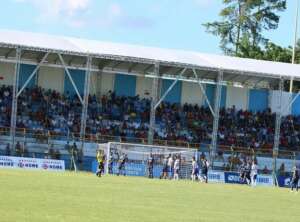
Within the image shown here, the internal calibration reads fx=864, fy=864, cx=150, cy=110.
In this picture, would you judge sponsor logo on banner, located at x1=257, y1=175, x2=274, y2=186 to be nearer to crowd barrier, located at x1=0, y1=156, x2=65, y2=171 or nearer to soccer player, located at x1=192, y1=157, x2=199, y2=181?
soccer player, located at x1=192, y1=157, x2=199, y2=181

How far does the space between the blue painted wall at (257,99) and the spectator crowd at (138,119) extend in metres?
0.90

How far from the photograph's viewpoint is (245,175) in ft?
170

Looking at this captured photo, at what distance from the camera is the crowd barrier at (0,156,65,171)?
153 ft

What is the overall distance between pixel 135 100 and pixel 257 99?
10.2 meters

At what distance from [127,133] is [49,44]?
27.1 feet

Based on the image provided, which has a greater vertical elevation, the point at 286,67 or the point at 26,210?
the point at 286,67

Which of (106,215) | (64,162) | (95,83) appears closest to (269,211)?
(106,215)

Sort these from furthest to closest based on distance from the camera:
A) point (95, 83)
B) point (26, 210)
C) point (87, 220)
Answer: point (95, 83)
point (26, 210)
point (87, 220)

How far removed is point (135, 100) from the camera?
58.3m

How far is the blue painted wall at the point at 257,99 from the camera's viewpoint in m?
63.1

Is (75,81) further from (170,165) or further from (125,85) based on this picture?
(170,165)

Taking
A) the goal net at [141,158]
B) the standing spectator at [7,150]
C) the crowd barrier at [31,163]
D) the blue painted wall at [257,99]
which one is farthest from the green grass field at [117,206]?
the blue painted wall at [257,99]

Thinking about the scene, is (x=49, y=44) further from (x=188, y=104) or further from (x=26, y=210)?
(x=26, y=210)

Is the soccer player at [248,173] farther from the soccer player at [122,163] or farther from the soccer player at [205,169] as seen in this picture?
the soccer player at [122,163]
